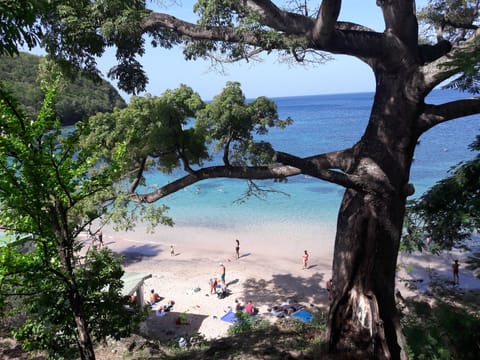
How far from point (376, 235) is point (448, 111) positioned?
176 centimetres

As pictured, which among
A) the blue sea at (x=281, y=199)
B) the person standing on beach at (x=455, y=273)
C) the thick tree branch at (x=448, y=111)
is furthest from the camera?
the blue sea at (x=281, y=199)

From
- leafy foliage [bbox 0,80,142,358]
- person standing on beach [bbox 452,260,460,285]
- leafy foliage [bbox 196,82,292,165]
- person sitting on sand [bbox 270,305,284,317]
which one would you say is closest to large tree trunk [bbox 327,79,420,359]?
leafy foliage [bbox 196,82,292,165]

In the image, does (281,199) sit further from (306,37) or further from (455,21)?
(306,37)

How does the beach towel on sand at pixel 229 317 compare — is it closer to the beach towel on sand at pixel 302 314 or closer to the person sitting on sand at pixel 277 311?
the person sitting on sand at pixel 277 311

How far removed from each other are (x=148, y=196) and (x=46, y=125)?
8.29ft

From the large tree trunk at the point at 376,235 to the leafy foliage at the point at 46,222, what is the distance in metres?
2.88

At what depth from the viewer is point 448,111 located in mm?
4402

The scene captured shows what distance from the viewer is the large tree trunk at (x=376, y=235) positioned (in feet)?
14.6

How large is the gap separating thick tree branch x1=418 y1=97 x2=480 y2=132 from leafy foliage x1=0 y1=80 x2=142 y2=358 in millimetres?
3690

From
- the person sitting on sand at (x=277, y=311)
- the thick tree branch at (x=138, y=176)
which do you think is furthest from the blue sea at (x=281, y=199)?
the thick tree branch at (x=138, y=176)

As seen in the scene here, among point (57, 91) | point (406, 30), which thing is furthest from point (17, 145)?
point (406, 30)

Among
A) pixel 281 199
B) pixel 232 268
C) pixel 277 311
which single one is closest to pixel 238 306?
pixel 277 311

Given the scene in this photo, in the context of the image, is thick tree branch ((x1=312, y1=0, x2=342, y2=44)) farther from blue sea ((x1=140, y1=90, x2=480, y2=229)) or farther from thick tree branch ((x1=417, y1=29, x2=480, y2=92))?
blue sea ((x1=140, y1=90, x2=480, y2=229))

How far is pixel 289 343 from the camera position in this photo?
228 inches
